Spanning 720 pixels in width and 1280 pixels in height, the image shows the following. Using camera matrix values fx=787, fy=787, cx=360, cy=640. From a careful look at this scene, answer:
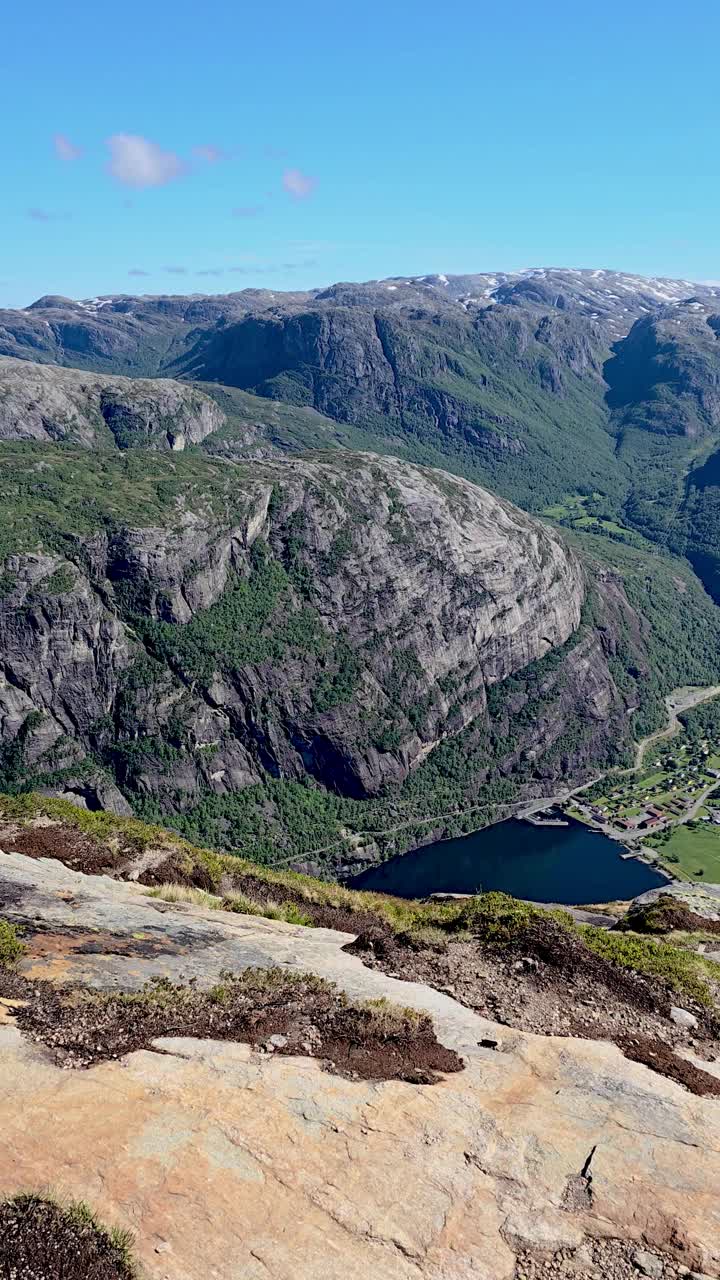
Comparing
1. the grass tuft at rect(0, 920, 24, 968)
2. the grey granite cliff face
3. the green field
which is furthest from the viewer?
the grey granite cliff face

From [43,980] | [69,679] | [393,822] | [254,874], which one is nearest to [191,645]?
[69,679]

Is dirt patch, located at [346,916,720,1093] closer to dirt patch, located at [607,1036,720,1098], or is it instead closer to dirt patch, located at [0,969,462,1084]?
dirt patch, located at [607,1036,720,1098]

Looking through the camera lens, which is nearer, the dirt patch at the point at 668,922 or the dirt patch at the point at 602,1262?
the dirt patch at the point at 602,1262

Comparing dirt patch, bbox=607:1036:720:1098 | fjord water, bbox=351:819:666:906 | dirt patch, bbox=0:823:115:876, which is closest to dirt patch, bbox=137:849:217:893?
dirt patch, bbox=0:823:115:876

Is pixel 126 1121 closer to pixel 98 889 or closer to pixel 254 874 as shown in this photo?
pixel 98 889

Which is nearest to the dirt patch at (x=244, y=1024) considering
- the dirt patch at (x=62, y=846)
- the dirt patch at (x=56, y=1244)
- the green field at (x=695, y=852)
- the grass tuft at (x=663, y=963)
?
the dirt patch at (x=56, y=1244)

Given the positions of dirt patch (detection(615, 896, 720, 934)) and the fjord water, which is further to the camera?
the fjord water

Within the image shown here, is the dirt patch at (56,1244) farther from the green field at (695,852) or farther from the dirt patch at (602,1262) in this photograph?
the green field at (695,852)
